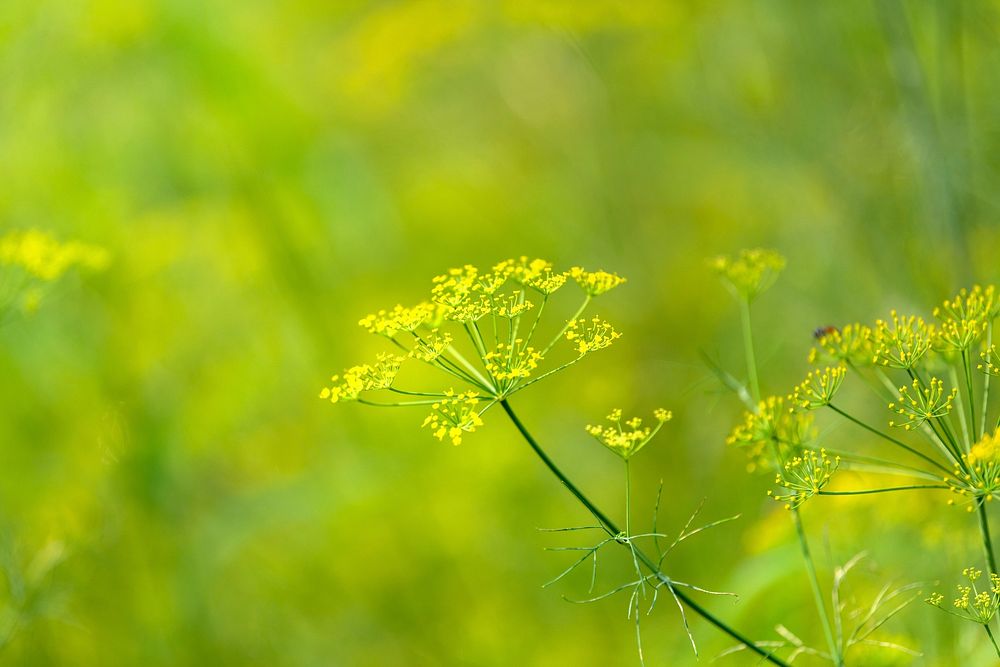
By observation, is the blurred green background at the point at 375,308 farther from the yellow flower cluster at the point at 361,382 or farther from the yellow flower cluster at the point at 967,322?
the yellow flower cluster at the point at 361,382

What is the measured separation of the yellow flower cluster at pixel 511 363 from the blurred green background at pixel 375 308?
1082 mm

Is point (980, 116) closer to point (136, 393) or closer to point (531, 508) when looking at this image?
point (531, 508)

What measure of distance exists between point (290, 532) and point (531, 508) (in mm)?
988

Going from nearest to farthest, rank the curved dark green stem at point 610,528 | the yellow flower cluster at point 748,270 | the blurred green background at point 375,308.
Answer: the curved dark green stem at point 610,528 < the yellow flower cluster at point 748,270 < the blurred green background at point 375,308

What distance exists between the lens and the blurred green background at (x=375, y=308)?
9.34 ft

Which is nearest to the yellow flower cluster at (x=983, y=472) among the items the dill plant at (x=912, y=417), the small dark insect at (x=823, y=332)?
the dill plant at (x=912, y=417)

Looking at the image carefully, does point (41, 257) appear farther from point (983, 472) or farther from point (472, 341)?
point (983, 472)

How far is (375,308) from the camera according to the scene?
14.8ft

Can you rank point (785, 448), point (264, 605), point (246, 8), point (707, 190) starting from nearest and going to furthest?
point (785, 448) → point (264, 605) → point (246, 8) → point (707, 190)

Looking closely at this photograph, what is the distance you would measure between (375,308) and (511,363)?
334cm

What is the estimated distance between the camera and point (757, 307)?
202 inches

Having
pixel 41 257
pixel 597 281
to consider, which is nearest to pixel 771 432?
pixel 597 281

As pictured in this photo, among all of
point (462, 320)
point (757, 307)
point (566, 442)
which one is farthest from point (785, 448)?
point (757, 307)

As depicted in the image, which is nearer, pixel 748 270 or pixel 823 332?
pixel 823 332
